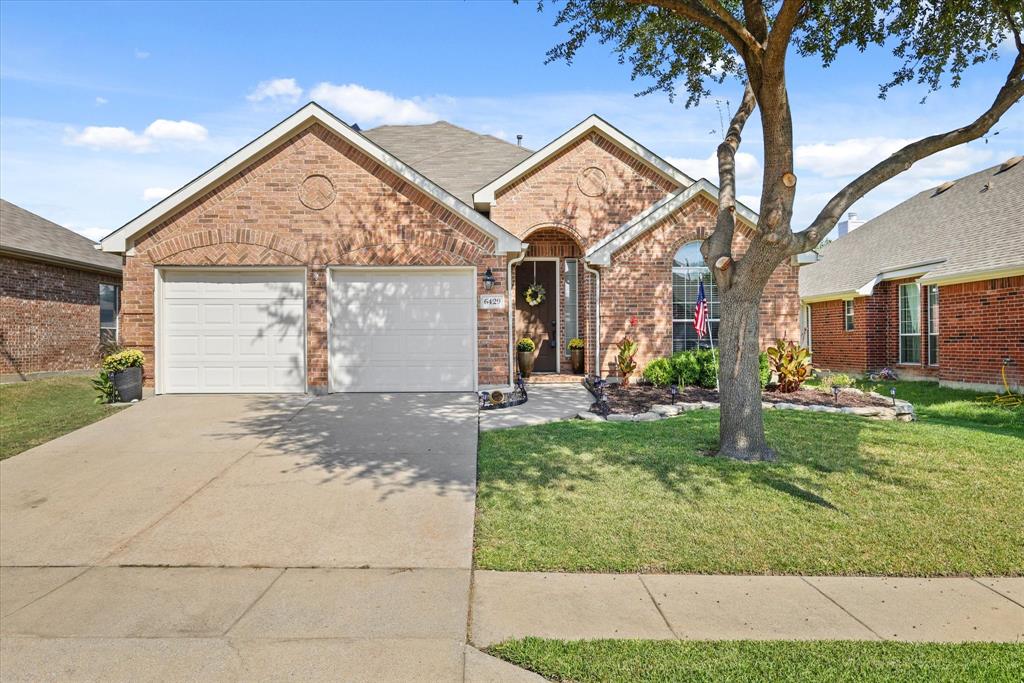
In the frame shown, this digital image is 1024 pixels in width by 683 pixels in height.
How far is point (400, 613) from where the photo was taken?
3.89 meters

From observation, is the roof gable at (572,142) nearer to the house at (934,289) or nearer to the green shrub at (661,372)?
the green shrub at (661,372)

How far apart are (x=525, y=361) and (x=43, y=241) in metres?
14.6

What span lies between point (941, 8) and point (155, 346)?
14182 mm

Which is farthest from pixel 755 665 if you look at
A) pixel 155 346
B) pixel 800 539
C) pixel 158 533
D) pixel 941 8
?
pixel 155 346

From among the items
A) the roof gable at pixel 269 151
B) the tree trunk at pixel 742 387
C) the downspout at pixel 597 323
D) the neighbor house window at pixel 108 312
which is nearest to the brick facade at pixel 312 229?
the roof gable at pixel 269 151

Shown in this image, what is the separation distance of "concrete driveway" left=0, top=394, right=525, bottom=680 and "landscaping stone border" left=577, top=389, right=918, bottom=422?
2.48m

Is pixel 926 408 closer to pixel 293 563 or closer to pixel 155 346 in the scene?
pixel 293 563

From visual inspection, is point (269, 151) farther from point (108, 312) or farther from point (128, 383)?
point (108, 312)

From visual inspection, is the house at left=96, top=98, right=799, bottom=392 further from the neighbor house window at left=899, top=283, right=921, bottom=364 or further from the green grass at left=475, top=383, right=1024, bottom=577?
the neighbor house window at left=899, top=283, right=921, bottom=364

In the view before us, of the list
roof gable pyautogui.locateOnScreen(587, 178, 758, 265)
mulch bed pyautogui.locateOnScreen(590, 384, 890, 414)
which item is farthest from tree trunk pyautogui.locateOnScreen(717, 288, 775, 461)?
Result: roof gable pyautogui.locateOnScreen(587, 178, 758, 265)

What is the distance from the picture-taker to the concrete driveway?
341cm

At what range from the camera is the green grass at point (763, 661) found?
3137mm

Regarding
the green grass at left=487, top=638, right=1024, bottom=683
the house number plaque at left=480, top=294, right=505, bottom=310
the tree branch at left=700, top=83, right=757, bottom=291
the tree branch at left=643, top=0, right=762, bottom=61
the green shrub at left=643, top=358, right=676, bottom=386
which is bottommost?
the green grass at left=487, top=638, right=1024, bottom=683

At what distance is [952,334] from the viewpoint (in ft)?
47.3
